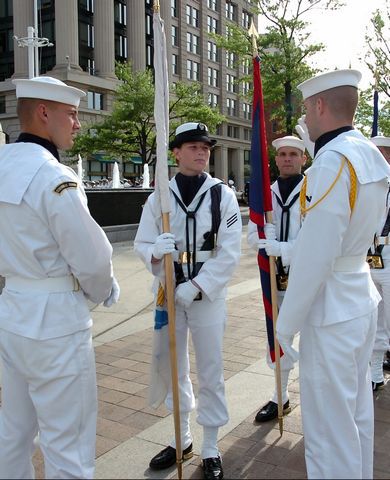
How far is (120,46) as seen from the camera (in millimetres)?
52031

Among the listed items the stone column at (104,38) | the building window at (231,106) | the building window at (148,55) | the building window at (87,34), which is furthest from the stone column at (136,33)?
the building window at (231,106)

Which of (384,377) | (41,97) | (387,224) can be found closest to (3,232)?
(41,97)

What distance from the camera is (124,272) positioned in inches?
415

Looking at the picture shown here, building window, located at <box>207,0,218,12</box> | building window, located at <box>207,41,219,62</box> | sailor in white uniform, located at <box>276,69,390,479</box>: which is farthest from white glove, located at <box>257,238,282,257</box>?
building window, located at <box>207,0,218,12</box>

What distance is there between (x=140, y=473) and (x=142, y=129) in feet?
108


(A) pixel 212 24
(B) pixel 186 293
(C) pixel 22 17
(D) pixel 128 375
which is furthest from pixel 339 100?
(A) pixel 212 24

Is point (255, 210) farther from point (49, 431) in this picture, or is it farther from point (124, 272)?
point (124, 272)

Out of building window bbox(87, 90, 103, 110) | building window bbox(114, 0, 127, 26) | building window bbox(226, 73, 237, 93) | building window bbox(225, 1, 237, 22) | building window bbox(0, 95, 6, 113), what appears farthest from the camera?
building window bbox(226, 73, 237, 93)

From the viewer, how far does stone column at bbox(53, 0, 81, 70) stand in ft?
146

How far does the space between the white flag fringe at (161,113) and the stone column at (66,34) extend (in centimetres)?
4414

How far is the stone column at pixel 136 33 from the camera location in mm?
51406

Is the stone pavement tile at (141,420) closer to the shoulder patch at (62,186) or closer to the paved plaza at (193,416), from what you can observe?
the paved plaza at (193,416)

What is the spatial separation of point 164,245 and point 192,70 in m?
62.2

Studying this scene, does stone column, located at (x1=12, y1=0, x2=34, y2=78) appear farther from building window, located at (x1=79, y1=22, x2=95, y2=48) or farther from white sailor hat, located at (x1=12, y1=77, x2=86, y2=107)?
white sailor hat, located at (x1=12, y1=77, x2=86, y2=107)
